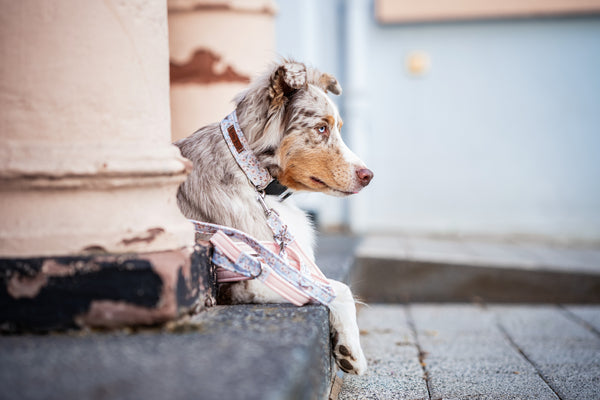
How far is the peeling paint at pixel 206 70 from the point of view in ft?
15.4

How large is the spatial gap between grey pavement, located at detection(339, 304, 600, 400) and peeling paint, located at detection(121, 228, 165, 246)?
1063 mm

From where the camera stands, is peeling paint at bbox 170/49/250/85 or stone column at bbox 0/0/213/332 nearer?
stone column at bbox 0/0/213/332

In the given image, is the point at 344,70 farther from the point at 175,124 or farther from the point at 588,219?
the point at 175,124

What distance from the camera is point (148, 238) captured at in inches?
79.0

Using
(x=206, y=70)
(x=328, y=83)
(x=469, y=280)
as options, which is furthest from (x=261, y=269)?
(x=469, y=280)

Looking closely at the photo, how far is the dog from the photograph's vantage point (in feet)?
7.80

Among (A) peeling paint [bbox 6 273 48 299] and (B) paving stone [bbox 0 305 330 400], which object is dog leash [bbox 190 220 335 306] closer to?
(B) paving stone [bbox 0 305 330 400]

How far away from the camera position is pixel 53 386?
1.38 metres

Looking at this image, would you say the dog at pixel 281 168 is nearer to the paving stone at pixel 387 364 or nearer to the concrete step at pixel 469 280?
the paving stone at pixel 387 364

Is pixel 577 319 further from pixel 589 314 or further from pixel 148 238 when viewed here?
pixel 148 238

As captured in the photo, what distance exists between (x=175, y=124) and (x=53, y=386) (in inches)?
130

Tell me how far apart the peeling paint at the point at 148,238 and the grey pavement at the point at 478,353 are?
3.49 feet

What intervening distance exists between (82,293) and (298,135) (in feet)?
4.03

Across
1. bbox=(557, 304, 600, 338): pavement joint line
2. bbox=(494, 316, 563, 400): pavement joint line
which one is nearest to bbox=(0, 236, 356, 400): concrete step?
bbox=(494, 316, 563, 400): pavement joint line
